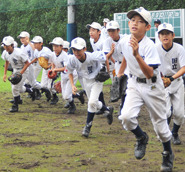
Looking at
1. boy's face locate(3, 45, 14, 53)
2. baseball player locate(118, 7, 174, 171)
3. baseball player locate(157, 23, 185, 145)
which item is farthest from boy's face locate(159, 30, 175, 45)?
boy's face locate(3, 45, 14, 53)

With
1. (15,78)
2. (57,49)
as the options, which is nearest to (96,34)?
(57,49)

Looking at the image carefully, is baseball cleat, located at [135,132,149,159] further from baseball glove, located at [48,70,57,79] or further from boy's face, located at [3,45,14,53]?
boy's face, located at [3,45,14,53]

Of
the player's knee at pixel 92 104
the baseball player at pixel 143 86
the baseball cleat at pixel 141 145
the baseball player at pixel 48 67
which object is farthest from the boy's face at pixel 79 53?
the baseball player at pixel 48 67

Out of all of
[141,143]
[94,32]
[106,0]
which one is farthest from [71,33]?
[141,143]

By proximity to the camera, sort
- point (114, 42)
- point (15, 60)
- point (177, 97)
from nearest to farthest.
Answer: point (177, 97) < point (114, 42) < point (15, 60)

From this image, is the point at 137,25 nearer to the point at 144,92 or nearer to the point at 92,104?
the point at 144,92

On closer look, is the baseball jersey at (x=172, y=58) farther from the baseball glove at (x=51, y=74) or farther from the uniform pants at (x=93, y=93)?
the baseball glove at (x=51, y=74)

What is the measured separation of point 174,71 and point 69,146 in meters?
2.07

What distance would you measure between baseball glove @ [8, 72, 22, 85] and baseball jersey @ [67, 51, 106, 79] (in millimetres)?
2670

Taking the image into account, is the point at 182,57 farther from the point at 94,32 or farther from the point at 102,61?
the point at 94,32

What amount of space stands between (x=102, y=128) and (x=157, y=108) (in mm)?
3294

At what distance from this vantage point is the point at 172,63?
7.38 metres

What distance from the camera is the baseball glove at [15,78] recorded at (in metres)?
11.0

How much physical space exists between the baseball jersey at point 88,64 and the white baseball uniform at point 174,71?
1.55m
